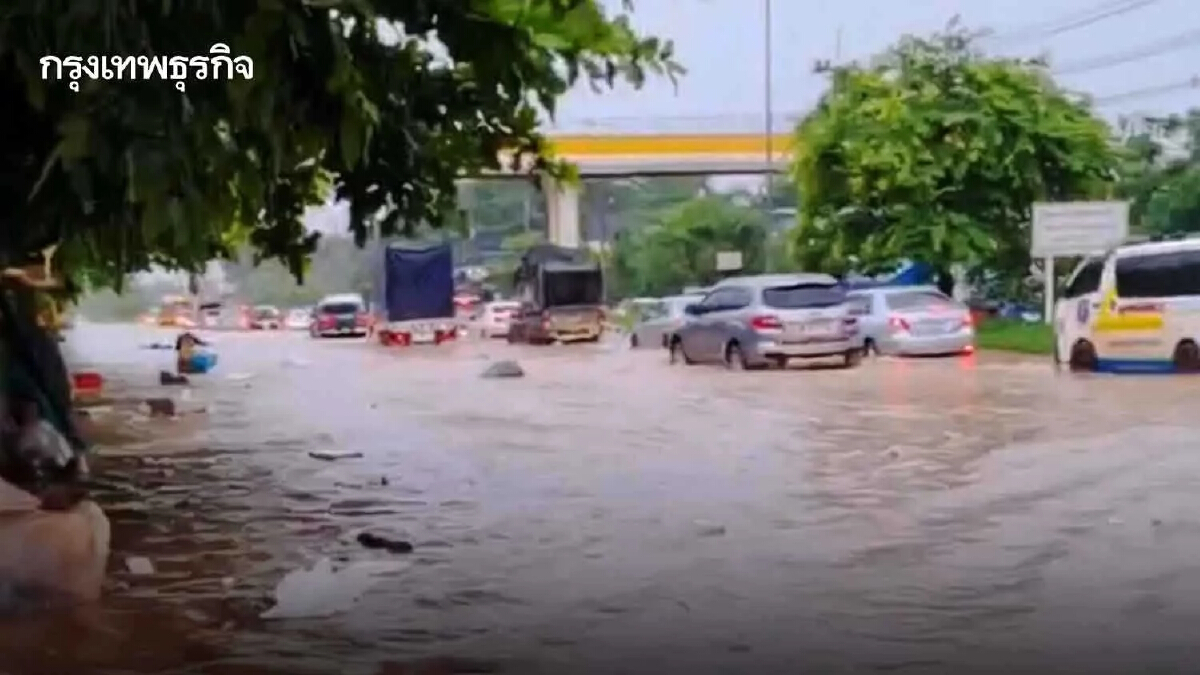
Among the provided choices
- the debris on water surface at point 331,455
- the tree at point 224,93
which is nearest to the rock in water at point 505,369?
the debris on water surface at point 331,455

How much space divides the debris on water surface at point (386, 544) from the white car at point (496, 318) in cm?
148

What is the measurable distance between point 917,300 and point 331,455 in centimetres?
304

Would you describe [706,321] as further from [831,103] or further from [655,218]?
[655,218]

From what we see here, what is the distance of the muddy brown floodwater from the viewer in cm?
456

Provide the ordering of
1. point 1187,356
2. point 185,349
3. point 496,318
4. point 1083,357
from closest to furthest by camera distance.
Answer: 1. point 496,318
2. point 1187,356
3. point 185,349
4. point 1083,357

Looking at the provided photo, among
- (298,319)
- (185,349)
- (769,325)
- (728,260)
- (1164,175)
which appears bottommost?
(185,349)

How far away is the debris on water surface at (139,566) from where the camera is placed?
18.5 ft

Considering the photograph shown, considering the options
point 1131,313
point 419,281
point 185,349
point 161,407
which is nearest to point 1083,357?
point 1131,313

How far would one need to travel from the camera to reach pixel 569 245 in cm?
658

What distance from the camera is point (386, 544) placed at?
20.0ft

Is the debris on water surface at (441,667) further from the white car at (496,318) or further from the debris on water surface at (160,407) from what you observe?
the debris on water surface at (160,407)

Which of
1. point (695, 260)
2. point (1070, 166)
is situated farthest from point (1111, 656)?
point (1070, 166)

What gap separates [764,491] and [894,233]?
1.77m

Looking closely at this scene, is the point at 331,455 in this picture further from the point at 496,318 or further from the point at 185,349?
the point at 185,349
